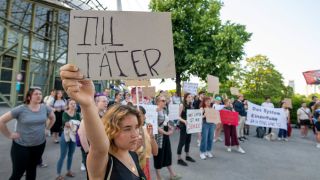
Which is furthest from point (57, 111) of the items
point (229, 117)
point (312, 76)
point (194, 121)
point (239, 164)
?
point (312, 76)

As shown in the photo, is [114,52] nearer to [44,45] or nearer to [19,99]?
[19,99]

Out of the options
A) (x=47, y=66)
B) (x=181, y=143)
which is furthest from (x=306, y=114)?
(x=47, y=66)

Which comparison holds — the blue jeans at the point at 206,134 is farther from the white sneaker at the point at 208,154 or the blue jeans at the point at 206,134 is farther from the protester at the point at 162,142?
the protester at the point at 162,142

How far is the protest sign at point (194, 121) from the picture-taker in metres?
6.79

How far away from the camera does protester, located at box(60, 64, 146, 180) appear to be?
3.93 ft

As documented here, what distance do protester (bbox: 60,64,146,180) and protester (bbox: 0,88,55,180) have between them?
2511 mm

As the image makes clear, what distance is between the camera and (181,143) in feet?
21.7

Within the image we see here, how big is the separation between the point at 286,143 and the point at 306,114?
3070 mm

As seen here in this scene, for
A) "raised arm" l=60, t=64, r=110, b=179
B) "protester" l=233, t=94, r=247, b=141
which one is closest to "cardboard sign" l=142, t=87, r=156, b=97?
"protester" l=233, t=94, r=247, b=141

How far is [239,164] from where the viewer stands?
690 cm

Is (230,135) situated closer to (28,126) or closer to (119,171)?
(28,126)

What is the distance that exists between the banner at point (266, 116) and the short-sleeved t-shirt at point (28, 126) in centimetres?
881

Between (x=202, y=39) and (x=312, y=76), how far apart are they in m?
12.0

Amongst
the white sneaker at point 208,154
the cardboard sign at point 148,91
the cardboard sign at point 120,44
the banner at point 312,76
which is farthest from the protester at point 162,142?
the banner at point 312,76
